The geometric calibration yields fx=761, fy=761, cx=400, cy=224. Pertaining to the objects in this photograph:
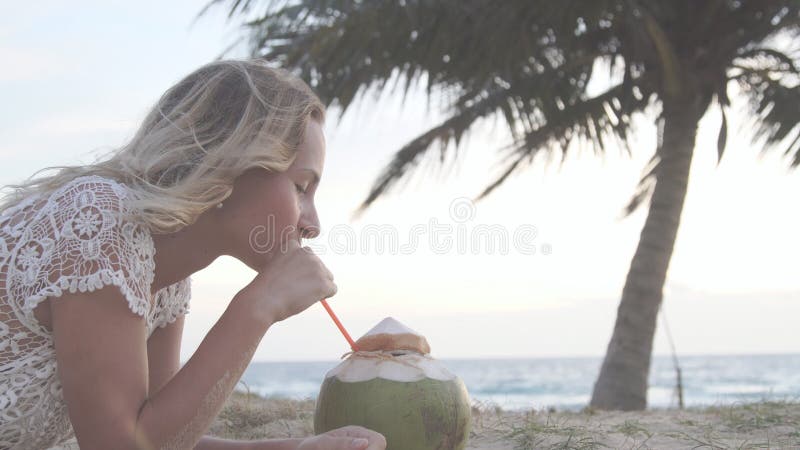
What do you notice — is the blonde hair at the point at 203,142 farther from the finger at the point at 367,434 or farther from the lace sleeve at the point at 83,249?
the finger at the point at 367,434

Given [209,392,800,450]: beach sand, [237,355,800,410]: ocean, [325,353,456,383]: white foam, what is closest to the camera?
[325,353,456,383]: white foam

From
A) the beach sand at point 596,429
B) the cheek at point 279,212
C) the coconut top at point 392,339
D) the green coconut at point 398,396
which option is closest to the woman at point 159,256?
the cheek at point 279,212

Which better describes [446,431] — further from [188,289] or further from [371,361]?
[188,289]

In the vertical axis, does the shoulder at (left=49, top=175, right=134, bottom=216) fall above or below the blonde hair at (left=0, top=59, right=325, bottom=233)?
below

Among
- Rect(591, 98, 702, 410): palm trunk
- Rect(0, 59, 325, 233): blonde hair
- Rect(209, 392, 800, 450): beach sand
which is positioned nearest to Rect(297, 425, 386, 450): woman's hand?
Rect(0, 59, 325, 233): blonde hair

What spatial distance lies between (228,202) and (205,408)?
16.0 inches

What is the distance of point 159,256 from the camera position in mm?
1531

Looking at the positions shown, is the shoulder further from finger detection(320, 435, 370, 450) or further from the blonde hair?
finger detection(320, 435, 370, 450)

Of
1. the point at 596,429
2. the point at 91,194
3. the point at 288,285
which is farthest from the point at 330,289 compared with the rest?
the point at 596,429

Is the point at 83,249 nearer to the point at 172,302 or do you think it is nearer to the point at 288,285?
the point at 288,285

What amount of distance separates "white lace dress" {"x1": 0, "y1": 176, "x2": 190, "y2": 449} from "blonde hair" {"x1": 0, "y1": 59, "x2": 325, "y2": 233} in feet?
0.21

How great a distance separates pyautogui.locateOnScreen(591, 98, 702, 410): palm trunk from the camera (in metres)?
4.54

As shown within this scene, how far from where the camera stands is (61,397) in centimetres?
147

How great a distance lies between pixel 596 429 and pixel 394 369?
1.10 metres
